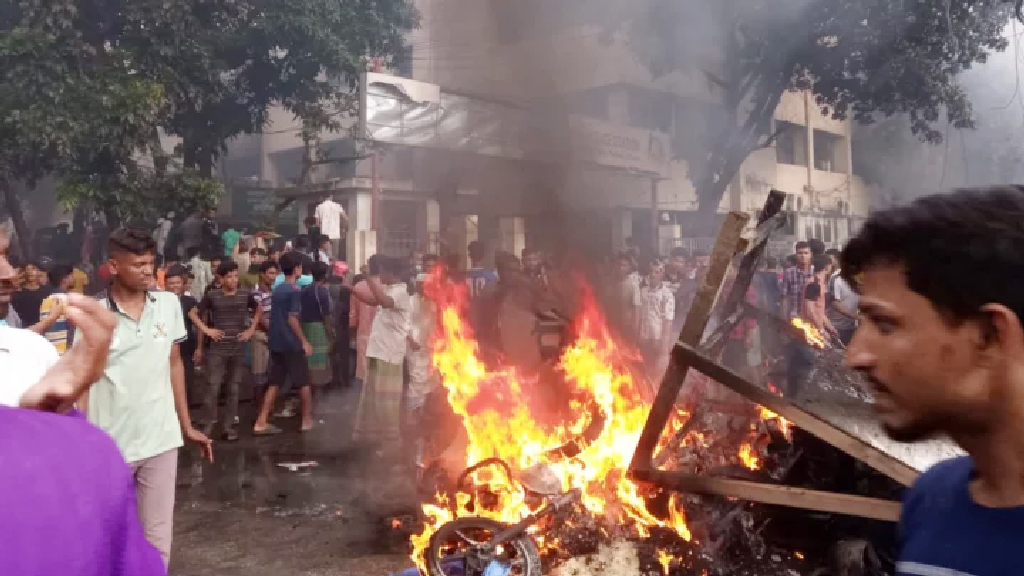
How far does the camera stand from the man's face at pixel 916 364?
3.63 feet

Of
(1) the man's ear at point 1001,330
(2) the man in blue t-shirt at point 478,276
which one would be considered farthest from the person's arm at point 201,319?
(1) the man's ear at point 1001,330

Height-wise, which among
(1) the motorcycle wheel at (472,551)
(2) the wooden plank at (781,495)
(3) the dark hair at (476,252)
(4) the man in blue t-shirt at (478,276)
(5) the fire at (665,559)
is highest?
(3) the dark hair at (476,252)

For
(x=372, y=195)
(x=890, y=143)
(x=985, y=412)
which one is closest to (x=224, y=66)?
(x=372, y=195)

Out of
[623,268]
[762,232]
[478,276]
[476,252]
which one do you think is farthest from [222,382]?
[762,232]

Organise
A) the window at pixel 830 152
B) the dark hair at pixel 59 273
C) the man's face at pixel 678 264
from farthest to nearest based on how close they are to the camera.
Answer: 1. the window at pixel 830 152
2. the man's face at pixel 678 264
3. the dark hair at pixel 59 273

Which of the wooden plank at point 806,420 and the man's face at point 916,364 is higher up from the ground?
the man's face at point 916,364

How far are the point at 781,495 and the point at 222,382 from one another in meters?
5.81

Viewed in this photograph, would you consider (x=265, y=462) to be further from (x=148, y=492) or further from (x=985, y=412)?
(x=985, y=412)

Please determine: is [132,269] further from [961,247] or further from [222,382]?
[222,382]

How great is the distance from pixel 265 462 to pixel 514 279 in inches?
120

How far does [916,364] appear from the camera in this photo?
1.13m

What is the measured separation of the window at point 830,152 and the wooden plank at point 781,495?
29.0 meters

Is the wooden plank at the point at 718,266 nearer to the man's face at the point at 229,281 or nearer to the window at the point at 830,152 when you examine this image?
the man's face at the point at 229,281

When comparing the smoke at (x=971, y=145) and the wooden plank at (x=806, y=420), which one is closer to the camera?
the wooden plank at (x=806, y=420)
